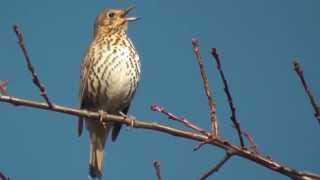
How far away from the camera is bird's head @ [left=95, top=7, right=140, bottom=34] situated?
8.63 m

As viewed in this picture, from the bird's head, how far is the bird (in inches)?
0.5

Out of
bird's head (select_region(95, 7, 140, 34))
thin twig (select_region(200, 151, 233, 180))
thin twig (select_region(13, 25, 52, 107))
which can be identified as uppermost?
bird's head (select_region(95, 7, 140, 34))

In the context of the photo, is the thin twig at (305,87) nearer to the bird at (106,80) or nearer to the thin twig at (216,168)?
the thin twig at (216,168)

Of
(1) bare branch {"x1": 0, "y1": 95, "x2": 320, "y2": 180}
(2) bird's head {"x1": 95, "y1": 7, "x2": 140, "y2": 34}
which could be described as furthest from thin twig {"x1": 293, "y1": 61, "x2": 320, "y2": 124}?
(2) bird's head {"x1": 95, "y1": 7, "x2": 140, "y2": 34}

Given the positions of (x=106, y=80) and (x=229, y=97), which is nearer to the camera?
(x=229, y=97)

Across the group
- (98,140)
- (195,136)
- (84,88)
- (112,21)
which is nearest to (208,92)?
(195,136)

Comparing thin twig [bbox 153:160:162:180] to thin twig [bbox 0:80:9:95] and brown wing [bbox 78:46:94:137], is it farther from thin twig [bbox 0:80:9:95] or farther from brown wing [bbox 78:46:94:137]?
brown wing [bbox 78:46:94:137]

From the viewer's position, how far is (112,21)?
882 cm

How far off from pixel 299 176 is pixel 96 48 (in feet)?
17.2

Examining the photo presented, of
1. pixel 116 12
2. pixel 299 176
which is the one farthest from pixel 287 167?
pixel 116 12

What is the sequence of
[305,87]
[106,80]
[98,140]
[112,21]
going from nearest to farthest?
[305,87]
[106,80]
[98,140]
[112,21]

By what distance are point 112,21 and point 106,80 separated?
134 centimetres

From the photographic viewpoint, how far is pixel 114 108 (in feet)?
26.8

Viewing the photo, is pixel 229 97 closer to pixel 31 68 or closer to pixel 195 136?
pixel 195 136
